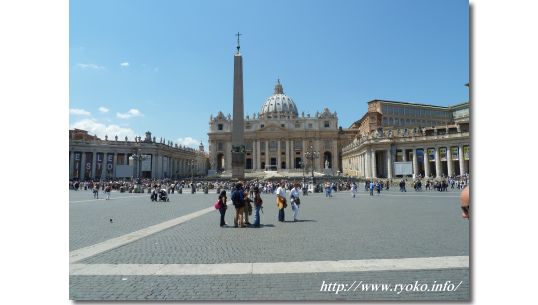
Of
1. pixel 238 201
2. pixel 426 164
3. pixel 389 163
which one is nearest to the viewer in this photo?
pixel 238 201

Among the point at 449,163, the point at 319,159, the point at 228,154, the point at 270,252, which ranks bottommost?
the point at 270,252

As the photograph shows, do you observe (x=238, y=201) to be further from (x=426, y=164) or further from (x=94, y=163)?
(x=94, y=163)

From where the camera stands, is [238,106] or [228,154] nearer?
[238,106]

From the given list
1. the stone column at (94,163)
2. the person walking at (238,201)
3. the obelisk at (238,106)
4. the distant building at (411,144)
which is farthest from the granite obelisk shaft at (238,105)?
the stone column at (94,163)

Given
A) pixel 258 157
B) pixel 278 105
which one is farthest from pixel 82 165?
pixel 278 105

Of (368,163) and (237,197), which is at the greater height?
(368,163)

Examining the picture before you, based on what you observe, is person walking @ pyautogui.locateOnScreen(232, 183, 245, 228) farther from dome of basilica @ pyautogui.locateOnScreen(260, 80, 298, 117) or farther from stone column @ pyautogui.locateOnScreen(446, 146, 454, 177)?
dome of basilica @ pyautogui.locateOnScreen(260, 80, 298, 117)

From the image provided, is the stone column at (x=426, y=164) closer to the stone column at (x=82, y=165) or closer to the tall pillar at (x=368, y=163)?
the tall pillar at (x=368, y=163)

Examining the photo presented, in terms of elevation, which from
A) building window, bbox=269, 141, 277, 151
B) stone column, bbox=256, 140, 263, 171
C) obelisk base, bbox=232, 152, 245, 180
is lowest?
obelisk base, bbox=232, 152, 245, 180

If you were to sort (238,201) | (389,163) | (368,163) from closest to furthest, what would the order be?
(238,201), (389,163), (368,163)

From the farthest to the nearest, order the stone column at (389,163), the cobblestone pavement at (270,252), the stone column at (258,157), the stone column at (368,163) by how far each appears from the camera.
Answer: the stone column at (258,157), the stone column at (368,163), the stone column at (389,163), the cobblestone pavement at (270,252)

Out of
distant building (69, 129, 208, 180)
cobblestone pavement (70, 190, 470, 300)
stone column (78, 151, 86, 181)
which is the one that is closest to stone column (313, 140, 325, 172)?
distant building (69, 129, 208, 180)
